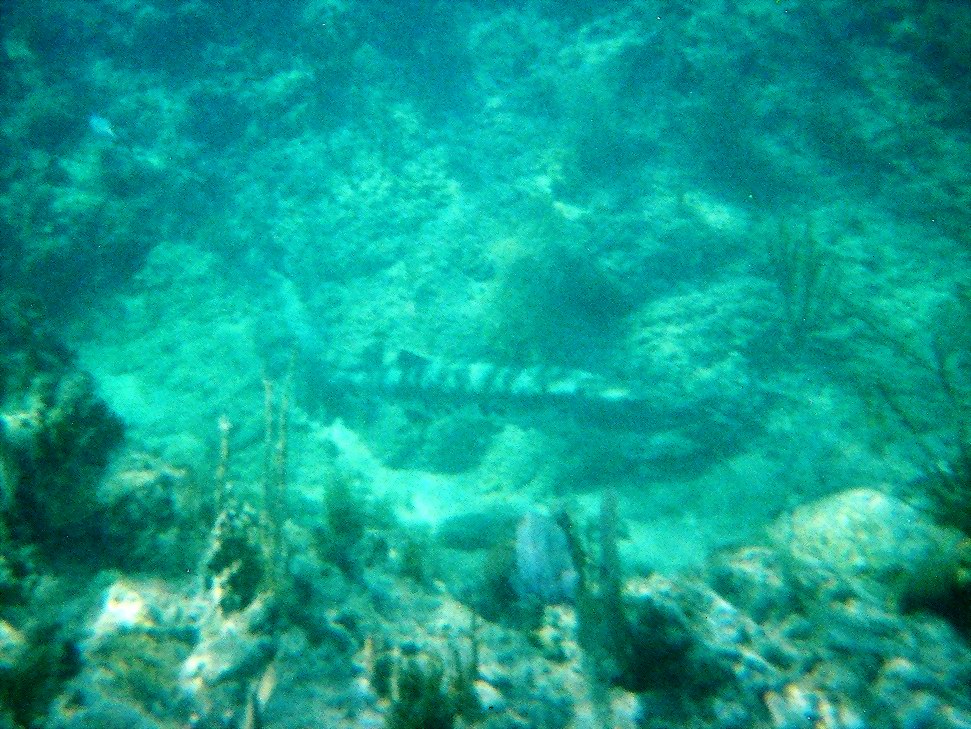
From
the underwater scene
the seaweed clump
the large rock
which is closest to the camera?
the underwater scene

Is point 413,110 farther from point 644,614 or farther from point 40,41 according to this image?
point 644,614

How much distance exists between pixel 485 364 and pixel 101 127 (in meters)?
8.63

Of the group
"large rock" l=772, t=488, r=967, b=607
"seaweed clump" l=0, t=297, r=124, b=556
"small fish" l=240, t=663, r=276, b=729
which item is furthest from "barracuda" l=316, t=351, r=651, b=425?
"small fish" l=240, t=663, r=276, b=729

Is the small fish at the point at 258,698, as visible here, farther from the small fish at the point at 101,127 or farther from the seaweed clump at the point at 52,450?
the small fish at the point at 101,127

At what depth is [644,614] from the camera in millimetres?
2715

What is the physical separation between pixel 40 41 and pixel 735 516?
13771mm

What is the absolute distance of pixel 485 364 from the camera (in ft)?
23.9

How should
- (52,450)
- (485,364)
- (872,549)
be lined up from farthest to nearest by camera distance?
(485,364) < (52,450) < (872,549)

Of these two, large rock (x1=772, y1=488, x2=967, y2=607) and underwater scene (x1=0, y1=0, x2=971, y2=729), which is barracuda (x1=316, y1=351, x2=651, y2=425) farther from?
large rock (x1=772, y1=488, x2=967, y2=607)

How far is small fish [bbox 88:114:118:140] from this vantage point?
9758 millimetres

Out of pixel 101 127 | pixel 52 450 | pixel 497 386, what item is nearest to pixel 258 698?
pixel 52 450

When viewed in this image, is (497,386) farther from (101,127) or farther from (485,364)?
(101,127)

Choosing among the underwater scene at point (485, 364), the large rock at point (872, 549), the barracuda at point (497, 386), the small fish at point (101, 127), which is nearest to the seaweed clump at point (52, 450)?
the underwater scene at point (485, 364)

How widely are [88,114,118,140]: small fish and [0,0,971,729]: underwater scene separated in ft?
0.16
